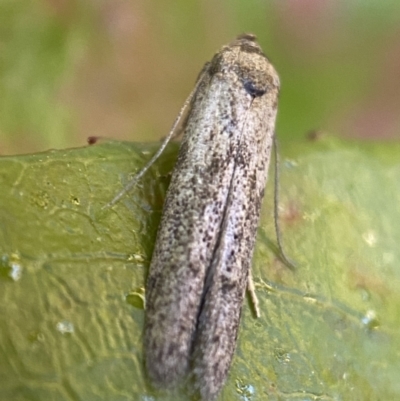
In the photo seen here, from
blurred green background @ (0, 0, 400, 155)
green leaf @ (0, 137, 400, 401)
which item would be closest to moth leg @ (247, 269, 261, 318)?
green leaf @ (0, 137, 400, 401)

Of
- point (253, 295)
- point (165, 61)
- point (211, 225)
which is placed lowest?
point (253, 295)

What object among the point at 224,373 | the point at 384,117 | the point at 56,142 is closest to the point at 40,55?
the point at 56,142

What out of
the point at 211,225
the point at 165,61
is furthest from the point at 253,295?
the point at 165,61

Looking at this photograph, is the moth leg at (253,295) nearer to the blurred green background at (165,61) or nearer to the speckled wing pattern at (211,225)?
the speckled wing pattern at (211,225)

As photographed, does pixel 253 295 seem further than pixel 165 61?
No

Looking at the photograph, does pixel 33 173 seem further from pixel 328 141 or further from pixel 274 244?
pixel 328 141

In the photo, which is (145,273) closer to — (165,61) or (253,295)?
(253,295)
